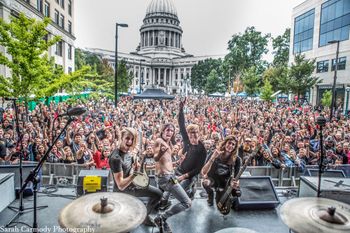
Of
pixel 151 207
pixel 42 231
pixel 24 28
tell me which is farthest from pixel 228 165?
pixel 24 28

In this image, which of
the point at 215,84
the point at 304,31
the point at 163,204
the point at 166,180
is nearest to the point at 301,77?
the point at 304,31

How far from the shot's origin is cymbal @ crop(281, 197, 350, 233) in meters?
2.71

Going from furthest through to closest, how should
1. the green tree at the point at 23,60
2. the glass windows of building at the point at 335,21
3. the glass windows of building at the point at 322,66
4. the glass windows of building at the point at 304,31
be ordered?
1. the glass windows of building at the point at 304,31
2. the glass windows of building at the point at 322,66
3. the glass windows of building at the point at 335,21
4. the green tree at the point at 23,60

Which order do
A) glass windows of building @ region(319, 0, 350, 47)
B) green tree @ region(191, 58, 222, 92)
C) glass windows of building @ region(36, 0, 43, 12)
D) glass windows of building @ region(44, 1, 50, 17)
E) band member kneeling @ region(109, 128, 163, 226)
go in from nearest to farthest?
band member kneeling @ region(109, 128, 163, 226), glass windows of building @ region(36, 0, 43, 12), glass windows of building @ region(319, 0, 350, 47), glass windows of building @ region(44, 1, 50, 17), green tree @ region(191, 58, 222, 92)

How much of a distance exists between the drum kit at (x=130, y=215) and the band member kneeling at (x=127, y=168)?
833 mm

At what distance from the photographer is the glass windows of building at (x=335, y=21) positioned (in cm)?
2967

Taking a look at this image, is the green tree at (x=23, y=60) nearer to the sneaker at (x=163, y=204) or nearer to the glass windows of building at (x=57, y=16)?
the sneaker at (x=163, y=204)

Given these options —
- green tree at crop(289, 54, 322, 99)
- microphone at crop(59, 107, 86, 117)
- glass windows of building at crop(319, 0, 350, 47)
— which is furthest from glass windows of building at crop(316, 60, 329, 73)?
microphone at crop(59, 107, 86, 117)

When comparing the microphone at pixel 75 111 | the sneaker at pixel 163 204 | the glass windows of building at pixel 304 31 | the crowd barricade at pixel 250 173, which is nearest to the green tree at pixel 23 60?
the crowd barricade at pixel 250 173

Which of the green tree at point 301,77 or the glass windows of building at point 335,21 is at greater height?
the glass windows of building at point 335,21

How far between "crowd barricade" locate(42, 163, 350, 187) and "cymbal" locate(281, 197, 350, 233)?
3498 millimetres

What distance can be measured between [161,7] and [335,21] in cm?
9218

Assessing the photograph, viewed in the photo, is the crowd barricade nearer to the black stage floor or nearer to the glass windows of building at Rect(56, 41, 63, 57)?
the black stage floor

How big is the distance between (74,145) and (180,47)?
11782cm
